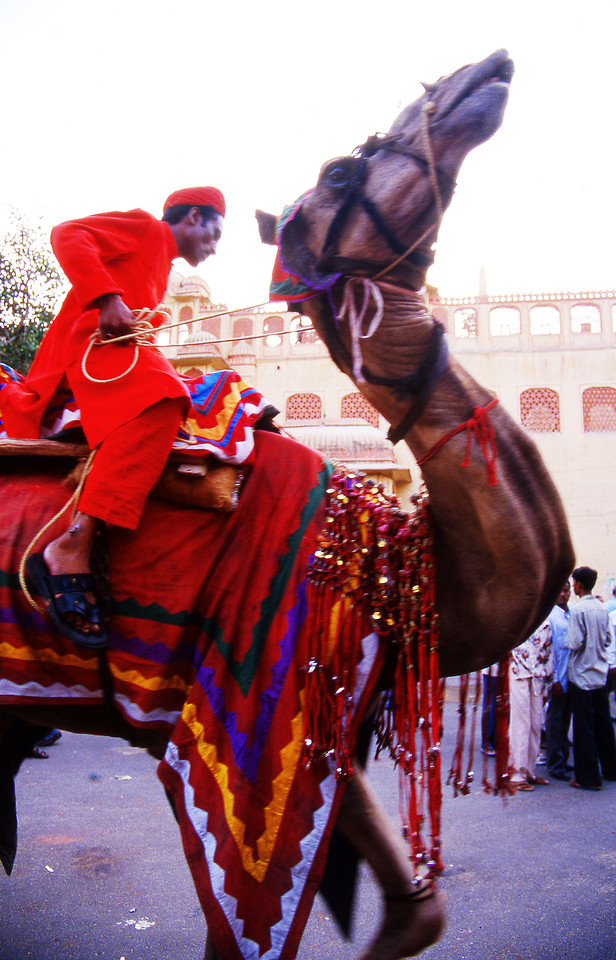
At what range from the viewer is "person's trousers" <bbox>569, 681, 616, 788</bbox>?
703cm

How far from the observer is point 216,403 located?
2.30 m

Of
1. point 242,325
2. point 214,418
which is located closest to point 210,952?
point 214,418

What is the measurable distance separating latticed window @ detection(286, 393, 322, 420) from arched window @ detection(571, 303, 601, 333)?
304 inches

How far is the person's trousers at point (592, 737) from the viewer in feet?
23.1

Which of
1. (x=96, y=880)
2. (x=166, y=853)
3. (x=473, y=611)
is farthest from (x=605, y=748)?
(x=473, y=611)

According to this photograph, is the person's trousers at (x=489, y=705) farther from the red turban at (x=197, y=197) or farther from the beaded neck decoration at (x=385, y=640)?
the red turban at (x=197, y=197)

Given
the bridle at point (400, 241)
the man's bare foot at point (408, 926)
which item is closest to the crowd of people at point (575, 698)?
the man's bare foot at point (408, 926)

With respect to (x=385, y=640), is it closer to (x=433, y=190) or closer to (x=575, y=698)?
(x=433, y=190)

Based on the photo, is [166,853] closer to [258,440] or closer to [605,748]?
[258,440]

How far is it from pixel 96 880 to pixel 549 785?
15.9 ft

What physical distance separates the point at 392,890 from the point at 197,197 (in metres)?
2.35

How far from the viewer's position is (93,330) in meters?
2.25

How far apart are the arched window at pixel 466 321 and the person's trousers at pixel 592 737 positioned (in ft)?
47.8

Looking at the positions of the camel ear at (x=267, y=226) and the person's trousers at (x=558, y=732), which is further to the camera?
the person's trousers at (x=558, y=732)
